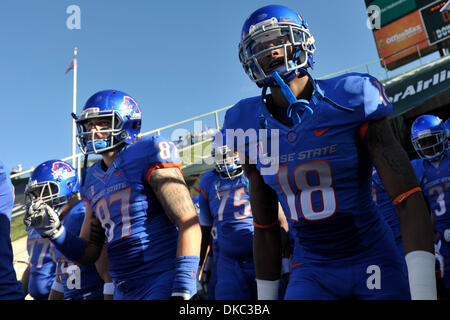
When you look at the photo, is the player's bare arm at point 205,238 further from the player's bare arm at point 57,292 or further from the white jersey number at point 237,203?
the player's bare arm at point 57,292

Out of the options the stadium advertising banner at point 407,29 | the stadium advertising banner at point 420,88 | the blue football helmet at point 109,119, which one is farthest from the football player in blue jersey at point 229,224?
the stadium advertising banner at point 407,29

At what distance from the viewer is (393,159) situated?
1.90 m

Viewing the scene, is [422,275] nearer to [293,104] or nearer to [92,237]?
[293,104]

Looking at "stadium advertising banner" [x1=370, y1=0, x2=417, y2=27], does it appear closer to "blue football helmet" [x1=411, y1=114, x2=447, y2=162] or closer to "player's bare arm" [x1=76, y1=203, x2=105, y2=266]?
"blue football helmet" [x1=411, y1=114, x2=447, y2=162]

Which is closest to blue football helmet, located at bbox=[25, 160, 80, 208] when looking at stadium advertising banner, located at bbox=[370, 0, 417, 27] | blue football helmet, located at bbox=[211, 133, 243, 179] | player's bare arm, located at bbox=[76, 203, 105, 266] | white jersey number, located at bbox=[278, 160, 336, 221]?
player's bare arm, located at bbox=[76, 203, 105, 266]

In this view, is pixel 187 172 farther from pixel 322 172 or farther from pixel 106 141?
pixel 322 172

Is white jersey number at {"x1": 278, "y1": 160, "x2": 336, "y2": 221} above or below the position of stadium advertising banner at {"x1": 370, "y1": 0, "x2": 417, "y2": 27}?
below

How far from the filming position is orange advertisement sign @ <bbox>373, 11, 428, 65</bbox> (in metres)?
17.2

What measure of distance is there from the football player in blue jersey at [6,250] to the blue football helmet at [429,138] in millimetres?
5129

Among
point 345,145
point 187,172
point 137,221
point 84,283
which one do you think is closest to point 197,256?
point 137,221

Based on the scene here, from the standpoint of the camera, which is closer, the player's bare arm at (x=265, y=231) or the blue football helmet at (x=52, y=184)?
the player's bare arm at (x=265, y=231)

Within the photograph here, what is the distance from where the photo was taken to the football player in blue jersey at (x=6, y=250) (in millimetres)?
2119

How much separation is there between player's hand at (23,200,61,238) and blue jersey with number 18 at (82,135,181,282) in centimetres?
37
